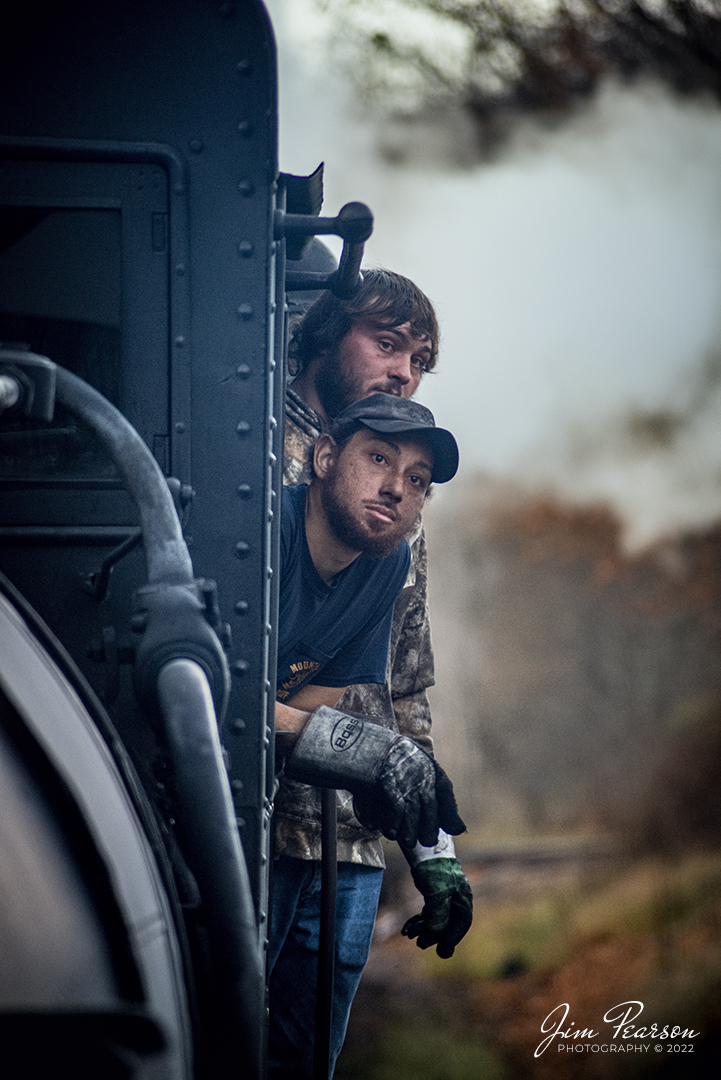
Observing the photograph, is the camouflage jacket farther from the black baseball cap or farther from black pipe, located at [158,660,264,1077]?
black pipe, located at [158,660,264,1077]

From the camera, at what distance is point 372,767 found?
1.75 meters

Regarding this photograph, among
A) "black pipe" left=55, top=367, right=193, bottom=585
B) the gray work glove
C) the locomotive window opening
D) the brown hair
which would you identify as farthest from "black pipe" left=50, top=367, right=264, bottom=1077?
the brown hair

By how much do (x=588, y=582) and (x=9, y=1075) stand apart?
5001 mm

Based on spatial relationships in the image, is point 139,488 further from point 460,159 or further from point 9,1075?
point 460,159

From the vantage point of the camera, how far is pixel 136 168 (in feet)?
4.72

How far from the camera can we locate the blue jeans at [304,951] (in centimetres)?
208

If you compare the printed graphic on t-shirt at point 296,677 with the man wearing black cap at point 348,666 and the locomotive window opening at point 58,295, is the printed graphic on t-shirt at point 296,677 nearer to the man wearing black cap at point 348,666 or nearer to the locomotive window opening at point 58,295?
the man wearing black cap at point 348,666

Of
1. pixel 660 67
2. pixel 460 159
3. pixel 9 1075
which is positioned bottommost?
pixel 9 1075

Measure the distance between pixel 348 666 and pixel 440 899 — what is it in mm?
592

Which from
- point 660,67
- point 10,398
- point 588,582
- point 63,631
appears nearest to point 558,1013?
point 588,582

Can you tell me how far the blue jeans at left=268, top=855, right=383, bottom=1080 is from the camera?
81.8 inches

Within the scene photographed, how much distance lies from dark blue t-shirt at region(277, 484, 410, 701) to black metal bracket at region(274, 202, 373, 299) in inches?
19.0

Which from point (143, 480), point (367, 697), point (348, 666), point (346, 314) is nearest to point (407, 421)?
point (346, 314)

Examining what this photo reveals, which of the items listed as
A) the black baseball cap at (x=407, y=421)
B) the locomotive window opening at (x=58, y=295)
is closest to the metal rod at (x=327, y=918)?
the black baseball cap at (x=407, y=421)
